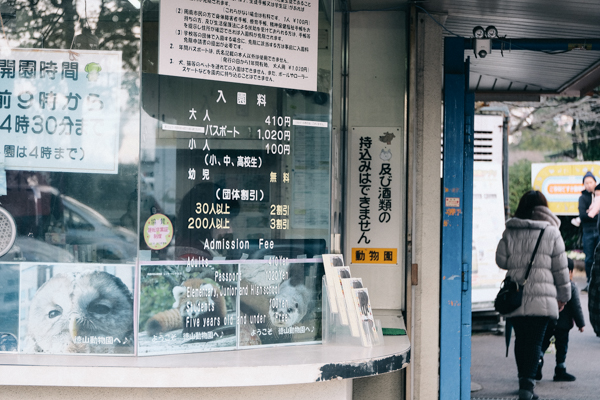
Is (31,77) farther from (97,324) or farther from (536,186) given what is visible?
(536,186)

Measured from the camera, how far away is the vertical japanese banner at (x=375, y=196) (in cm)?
470

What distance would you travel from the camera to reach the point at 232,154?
3391mm

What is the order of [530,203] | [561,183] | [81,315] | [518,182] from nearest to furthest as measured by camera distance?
[81,315], [530,203], [561,183], [518,182]

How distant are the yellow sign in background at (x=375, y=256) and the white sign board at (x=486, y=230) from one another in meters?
4.25

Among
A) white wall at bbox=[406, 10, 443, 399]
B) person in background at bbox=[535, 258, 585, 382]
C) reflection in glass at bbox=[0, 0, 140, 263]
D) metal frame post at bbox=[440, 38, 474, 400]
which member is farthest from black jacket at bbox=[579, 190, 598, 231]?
reflection in glass at bbox=[0, 0, 140, 263]

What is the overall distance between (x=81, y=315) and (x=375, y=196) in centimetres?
228

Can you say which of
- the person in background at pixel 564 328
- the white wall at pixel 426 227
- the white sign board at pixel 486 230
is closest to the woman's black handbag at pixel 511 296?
the person in background at pixel 564 328

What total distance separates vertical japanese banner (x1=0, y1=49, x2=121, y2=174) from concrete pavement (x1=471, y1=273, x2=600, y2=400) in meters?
4.45

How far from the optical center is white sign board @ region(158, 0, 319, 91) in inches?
129

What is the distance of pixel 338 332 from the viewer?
3488 millimetres

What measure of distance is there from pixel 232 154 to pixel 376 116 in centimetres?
165

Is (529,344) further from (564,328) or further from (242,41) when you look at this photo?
(242,41)

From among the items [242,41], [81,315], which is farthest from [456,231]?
[81,315]

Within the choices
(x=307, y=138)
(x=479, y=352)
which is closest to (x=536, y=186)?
(x=479, y=352)
